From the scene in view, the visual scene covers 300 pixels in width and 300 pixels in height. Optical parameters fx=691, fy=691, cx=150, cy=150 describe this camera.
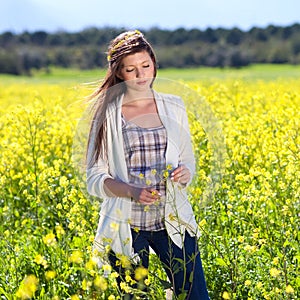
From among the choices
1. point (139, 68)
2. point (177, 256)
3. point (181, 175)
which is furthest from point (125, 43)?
point (177, 256)

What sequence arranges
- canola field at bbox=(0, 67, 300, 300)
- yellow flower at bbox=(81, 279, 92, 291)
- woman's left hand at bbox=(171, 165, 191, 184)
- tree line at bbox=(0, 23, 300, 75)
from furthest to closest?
tree line at bbox=(0, 23, 300, 75)
canola field at bbox=(0, 67, 300, 300)
woman's left hand at bbox=(171, 165, 191, 184)
yellow flower at bbox=(81, 279, 92, 291)

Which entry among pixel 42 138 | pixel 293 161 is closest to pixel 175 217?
pixel 293 161

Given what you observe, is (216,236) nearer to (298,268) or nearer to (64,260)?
(298,268)

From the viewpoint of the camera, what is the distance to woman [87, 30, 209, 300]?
2.68 meters

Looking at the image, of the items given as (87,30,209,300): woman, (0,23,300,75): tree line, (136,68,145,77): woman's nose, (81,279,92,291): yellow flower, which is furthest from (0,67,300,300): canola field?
(0,23,300,75): tree line

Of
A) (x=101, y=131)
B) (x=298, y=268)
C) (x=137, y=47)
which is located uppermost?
(x=137, y=47)

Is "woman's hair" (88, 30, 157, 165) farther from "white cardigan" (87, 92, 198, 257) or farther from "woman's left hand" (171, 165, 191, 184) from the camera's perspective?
"woman's left hand" (171, 165, 191, 184)

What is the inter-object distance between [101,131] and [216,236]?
138cm

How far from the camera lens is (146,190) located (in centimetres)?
253

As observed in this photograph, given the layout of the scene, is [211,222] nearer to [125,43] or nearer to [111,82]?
[111,82]

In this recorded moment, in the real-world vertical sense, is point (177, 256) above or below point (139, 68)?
below

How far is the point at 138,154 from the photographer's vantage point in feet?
8.85

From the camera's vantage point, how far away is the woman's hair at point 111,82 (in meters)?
2.72

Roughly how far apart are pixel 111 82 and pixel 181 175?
1.66ft
